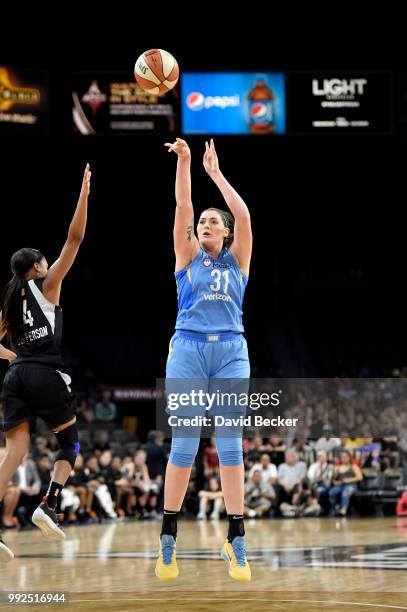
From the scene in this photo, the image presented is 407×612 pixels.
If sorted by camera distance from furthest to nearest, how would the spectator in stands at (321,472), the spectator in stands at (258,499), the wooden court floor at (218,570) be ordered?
the spectator in stands at (258,499), the spectator in stands at (321,472), the wooden court floor at (218,570)

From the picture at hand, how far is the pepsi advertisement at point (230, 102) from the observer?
2000 cm

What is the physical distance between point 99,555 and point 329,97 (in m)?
12.1

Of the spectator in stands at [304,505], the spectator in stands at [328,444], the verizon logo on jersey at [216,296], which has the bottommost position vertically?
the spectator in stands at [304,505]

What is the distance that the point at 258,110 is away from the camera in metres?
20.1

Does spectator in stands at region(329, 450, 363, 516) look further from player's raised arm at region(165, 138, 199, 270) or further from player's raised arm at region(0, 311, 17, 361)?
player's raised arm at region(0, 311, 17, 361)

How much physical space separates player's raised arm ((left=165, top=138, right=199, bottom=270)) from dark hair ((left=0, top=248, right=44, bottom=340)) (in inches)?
40.0

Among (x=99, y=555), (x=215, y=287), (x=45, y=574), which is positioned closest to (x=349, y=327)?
(x=99, y=555)

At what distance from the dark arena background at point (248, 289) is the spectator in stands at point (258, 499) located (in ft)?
0.51

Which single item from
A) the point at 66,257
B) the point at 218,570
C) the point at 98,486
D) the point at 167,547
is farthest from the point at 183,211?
the point at 98,486

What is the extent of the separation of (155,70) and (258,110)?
42.4 ft

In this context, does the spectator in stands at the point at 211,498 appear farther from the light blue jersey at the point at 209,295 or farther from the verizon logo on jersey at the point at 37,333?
the verizon logo on jersey at the point at 37,333

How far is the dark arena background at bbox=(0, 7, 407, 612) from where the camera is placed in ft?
33.8

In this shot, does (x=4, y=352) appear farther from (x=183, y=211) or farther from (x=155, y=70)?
(x=155, y=70)

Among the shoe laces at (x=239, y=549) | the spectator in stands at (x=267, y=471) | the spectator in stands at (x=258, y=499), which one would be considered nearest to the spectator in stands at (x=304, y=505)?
the spectator in stands at (x=258, y=499)
